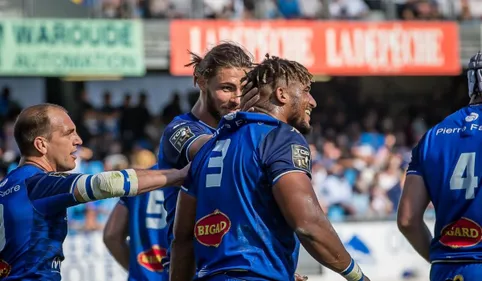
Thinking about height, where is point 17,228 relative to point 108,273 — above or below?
above

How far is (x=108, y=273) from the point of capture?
13.7 m

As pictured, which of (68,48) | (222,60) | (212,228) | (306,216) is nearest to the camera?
(306,216)

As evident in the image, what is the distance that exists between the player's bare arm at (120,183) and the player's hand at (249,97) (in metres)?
0.44

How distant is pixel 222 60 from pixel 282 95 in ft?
3.48

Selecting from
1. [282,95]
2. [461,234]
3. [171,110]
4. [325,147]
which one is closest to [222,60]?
[282,95]

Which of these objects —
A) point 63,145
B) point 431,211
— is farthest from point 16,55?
point 63,145

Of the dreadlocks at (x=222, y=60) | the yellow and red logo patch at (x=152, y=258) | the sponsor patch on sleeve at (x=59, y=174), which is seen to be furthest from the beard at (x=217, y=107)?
the yellow and red logo patch at (x=152, y=258)

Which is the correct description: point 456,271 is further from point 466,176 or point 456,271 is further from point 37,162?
point 37,162

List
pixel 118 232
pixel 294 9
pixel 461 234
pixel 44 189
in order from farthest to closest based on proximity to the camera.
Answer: pixel 294 9 → pixel 118 232 → pixel 461 234 → pixel 44 189

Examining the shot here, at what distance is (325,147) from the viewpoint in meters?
18.2

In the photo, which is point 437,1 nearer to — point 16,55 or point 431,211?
point 431,211

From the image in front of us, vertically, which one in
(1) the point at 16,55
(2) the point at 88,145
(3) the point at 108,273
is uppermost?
(1) the point at 16,55

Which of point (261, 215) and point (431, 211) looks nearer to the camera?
point (261, 215)

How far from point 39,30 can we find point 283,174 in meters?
14.5
